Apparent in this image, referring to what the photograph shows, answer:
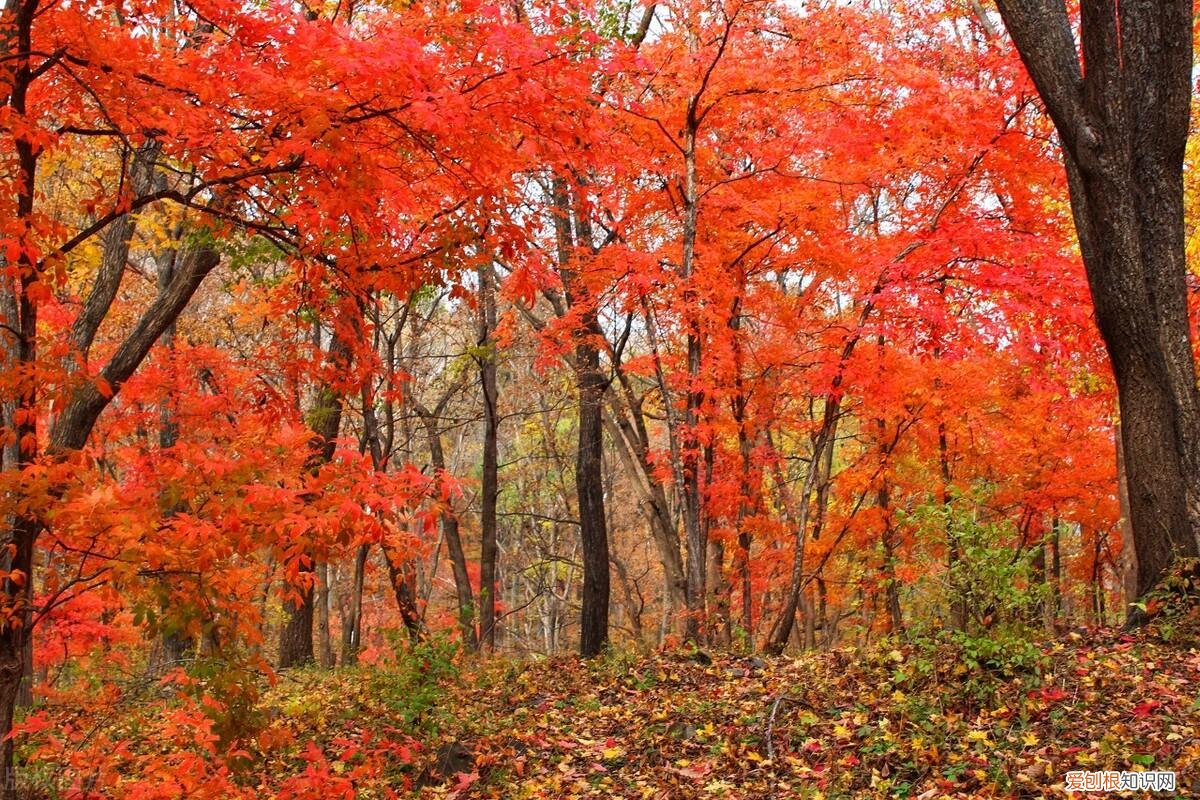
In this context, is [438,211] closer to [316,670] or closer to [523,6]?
[523,6]

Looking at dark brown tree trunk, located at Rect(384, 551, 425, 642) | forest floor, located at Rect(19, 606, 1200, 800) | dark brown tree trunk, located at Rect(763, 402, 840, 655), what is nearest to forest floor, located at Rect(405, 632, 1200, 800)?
forest floor, located at Rect(19, 606, 1200, 800)

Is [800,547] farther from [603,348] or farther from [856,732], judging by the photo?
[856,732]

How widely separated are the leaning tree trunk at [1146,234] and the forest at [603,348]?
0.08ft

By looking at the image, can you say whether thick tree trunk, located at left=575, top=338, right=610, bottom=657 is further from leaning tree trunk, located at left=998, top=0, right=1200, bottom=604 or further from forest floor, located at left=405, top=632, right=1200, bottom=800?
leaning tree trunk, located at left=998, top=0, right=1200, bottom=604

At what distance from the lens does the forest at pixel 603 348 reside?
4.20 meters

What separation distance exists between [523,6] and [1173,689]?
9.70 meters

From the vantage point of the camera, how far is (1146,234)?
6211mm

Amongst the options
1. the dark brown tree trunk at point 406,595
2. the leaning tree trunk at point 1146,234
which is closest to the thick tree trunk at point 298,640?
the dark brown tree trunk at point 406,595

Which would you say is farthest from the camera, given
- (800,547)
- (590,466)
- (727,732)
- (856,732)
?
(590,466)

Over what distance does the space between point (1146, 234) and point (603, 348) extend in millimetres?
6518

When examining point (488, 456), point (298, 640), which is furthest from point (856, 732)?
point (298, 640)

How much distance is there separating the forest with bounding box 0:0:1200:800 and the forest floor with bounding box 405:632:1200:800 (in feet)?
0.11

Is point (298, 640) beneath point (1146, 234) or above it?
beneath

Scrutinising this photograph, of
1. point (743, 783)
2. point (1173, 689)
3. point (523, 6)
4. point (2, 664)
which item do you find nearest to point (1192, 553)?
point (1173, 689)
